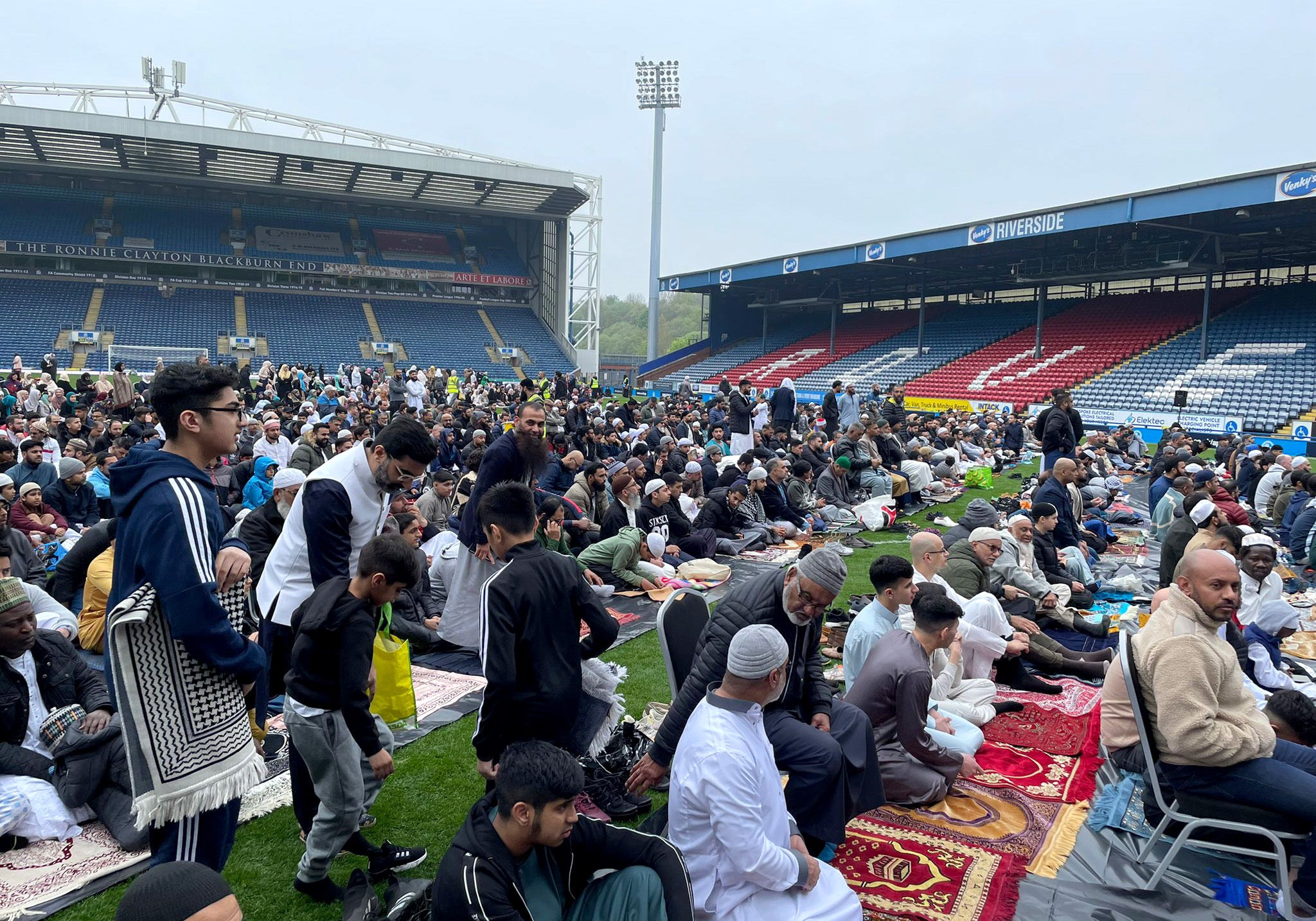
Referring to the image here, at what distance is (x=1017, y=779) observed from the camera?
13.8ft

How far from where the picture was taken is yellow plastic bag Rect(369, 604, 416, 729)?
10.8ft

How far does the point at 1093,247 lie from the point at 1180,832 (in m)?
28.9

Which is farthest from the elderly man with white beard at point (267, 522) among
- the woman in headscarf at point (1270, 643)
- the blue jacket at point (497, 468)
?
the woman in headscarf at point (1270, 643)

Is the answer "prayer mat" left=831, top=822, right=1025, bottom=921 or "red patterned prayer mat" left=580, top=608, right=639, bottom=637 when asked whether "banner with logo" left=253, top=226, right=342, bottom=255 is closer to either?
"red patterned prayer mat" left=580, top=608, right=639, bottom=637

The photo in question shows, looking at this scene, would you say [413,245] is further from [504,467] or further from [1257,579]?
[1257,579]

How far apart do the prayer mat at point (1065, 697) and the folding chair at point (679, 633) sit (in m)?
2.57

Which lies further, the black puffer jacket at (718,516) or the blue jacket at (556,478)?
the blue jacket at (556,478)

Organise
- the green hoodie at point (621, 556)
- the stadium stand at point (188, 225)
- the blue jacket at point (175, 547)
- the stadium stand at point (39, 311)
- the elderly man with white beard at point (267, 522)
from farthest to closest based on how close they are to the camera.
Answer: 1. the stadium stand at point (188, 225)
2. the stadium stand at point (39, 311)
3. the green hoodie at point (621, 556)
4. the elderly man with white beard at point (267, 522)
5. the blue jacket at point (175, 547)

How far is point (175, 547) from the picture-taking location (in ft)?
6.86

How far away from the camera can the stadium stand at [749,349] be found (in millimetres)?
38875

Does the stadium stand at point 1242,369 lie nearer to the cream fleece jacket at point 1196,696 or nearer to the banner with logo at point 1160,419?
the banner with logo at point 1160,419

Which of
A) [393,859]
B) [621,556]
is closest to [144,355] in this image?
[621,556]

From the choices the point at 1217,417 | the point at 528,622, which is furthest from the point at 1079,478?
the point at 1217,417

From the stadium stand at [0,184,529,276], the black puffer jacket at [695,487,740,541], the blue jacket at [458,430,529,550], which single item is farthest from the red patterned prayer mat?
the stadium stand at [0,184,529,276]
